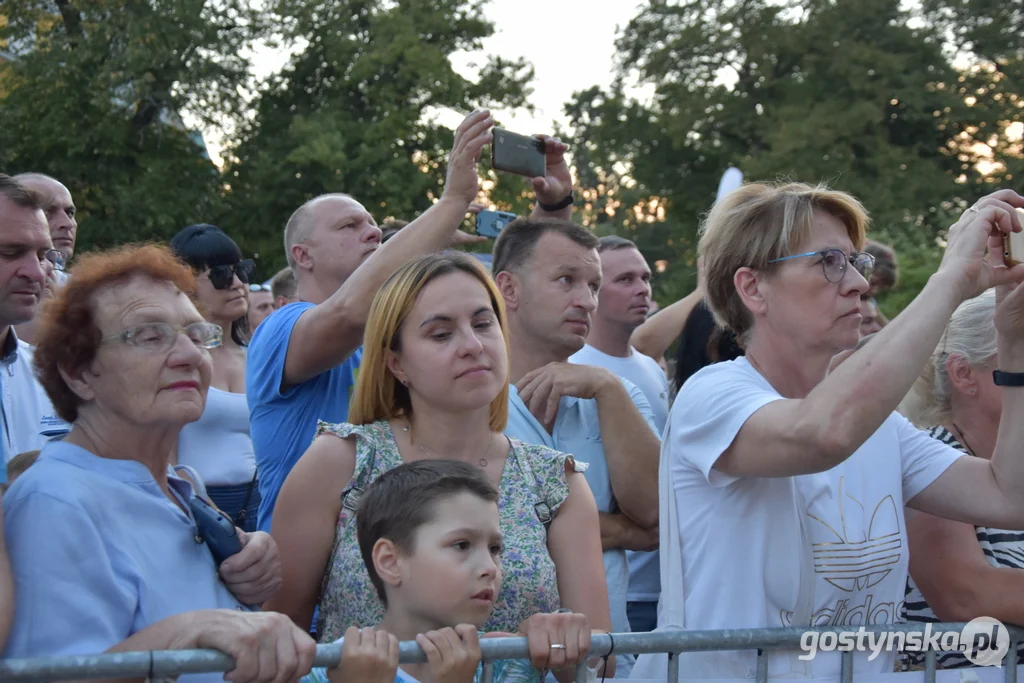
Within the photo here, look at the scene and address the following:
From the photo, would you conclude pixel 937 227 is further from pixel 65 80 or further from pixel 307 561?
pixel 307 561

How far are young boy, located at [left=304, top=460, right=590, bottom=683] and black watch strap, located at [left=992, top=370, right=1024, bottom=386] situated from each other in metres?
1.32

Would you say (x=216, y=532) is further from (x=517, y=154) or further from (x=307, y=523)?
(x=517, y=154)

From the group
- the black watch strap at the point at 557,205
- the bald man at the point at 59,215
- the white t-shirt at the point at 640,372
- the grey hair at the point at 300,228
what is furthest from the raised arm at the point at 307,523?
the bald man at the point at 59,215

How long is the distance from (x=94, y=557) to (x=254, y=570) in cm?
37

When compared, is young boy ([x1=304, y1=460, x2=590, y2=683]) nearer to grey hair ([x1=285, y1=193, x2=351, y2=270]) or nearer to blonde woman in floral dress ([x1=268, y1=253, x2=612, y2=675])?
blonde woman in floral dress ([x1=268, y1=253, x2=612, y2=675])

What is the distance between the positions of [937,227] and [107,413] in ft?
80.6

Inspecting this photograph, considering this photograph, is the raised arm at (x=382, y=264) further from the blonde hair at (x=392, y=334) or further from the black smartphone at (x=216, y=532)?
the black smartphone at (x=216, y=532)

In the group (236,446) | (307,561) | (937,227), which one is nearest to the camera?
(307,561)

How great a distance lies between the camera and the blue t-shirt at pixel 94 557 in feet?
6.92

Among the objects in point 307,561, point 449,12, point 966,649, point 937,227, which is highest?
point 449,12

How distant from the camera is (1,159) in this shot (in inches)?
877

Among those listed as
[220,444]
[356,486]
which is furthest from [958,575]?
[220,444]

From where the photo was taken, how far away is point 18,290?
3324 millimetres

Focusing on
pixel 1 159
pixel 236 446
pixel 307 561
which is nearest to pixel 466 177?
pixel 307 561
